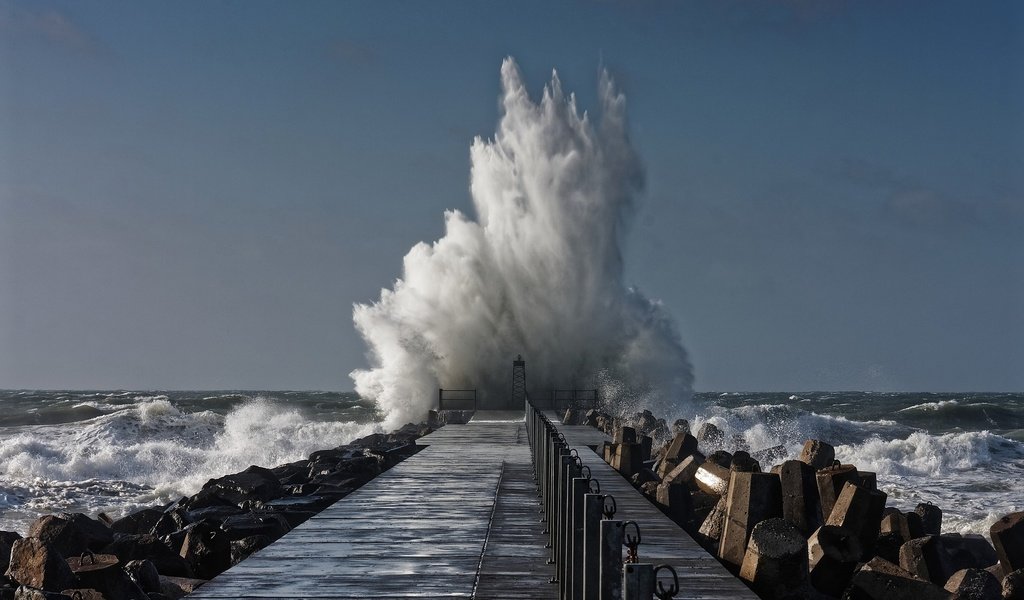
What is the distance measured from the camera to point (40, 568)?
8320 mm

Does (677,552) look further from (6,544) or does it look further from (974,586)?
(6,544)

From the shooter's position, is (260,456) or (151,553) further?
(260,456)

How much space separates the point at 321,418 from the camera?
6097cm

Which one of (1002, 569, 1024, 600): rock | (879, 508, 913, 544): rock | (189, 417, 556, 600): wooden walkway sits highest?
(189, 417, 556, 600): wooden walkway

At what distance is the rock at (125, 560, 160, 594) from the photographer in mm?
8430

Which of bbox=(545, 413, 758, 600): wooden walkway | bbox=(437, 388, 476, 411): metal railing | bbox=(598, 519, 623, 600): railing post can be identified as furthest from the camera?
bbox=(437, 388, 476, 411): metal railing

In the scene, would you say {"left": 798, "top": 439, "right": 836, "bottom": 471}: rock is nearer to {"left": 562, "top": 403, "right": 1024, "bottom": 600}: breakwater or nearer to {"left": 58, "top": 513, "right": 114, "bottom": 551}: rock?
{"left": 562, "top": 403, "right": 1024, "bottom": 600}: breakwater

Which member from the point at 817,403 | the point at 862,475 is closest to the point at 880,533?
the point at 862,475

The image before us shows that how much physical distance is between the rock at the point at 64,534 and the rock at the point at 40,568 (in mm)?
1444

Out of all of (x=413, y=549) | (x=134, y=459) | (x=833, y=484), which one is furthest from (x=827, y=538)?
(x=134, y=459)

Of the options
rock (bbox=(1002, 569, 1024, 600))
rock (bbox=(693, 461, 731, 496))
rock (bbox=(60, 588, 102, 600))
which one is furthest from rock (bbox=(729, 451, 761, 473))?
rock (bbox=(60, 588, 102, 600))

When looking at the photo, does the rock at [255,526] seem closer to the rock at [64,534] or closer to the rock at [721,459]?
the rock at [64,534]

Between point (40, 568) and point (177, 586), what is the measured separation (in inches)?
41.1

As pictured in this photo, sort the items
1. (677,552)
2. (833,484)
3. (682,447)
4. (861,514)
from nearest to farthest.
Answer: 1. (677,552)
2. (861,514)
3. (833,484)
4. (682,447)
